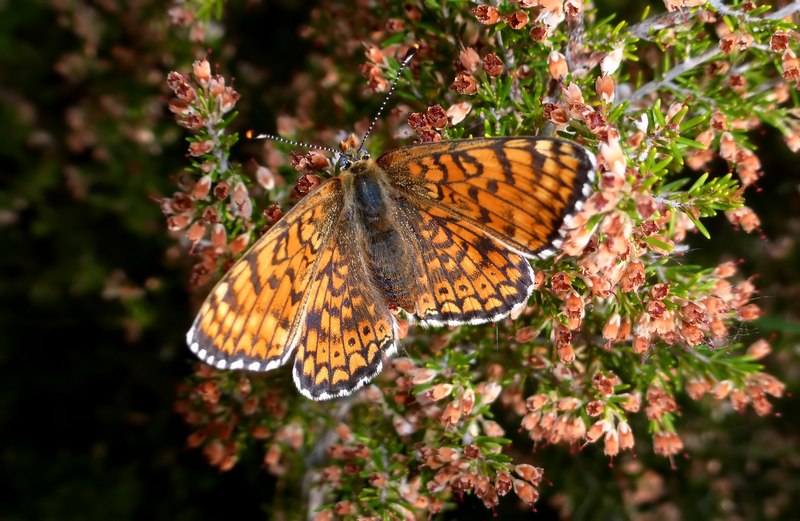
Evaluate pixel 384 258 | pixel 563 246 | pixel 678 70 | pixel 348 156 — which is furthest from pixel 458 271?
pixel 678 70

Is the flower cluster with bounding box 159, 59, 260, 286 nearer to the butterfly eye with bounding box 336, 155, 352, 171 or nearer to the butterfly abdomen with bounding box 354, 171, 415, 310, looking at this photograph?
the butterfly eye with bounding box 336, 155, 352, 171

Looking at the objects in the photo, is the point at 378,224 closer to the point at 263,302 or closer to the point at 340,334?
the point at 340,334

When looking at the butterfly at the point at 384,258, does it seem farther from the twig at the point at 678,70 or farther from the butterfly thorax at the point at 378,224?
the twig at the point at 678,70

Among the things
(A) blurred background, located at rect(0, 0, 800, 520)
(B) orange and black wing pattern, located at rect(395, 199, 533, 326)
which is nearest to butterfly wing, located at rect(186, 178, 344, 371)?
(B) orange and black wing pattern, located at rect(395, 199, 533, 326)

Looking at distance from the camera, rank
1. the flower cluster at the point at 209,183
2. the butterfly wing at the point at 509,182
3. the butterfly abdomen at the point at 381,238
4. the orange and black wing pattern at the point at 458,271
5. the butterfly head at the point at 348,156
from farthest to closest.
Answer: the butterfly head at the point at 348,156 → the butterfly abdomen at the point at 381,238 → the flower cluster at the point at 209,183 → the orange and black wing pattern at the point at 458,271 → the butterfly wing at the point at 509,182

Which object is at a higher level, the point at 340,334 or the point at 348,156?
the point at 348,156

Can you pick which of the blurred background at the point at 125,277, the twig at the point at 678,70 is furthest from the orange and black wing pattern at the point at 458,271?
the blurred background at the point at 125,277

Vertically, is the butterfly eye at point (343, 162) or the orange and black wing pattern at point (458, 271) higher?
the butterfly eye at point (343, 162)

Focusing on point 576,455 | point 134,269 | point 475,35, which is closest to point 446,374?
point 475,35
